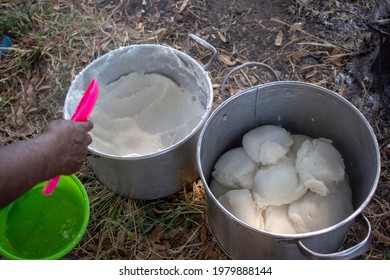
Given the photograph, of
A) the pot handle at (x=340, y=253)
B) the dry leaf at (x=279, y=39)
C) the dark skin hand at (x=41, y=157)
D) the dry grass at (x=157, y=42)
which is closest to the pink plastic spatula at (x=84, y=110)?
the dark skin hand at (x=41, y=157)

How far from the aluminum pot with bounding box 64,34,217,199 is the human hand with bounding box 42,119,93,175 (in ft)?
0.51

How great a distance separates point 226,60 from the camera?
1.72 m

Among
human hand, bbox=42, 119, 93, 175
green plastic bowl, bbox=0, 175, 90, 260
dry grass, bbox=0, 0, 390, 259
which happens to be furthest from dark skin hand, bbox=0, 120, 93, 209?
dry grass, bbox=0, 0, 390, 259

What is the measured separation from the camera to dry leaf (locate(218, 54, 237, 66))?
67.2 inches

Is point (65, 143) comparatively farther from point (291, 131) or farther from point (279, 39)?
point (279, 39)

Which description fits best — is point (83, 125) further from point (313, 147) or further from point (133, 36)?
point (133, 36)

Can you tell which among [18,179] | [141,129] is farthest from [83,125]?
[141,129]

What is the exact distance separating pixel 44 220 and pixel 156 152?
0.40 metres

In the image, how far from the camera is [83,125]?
1.06m

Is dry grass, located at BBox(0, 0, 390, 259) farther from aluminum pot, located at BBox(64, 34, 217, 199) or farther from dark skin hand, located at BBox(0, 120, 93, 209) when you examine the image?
dark skin hand, located at BBox(0, 120, 93, 209)

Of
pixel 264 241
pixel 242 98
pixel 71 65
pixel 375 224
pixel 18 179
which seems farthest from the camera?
pixel 71 65

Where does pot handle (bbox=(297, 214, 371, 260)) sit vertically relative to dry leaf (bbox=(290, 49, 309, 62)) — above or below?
above

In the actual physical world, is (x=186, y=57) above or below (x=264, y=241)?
above

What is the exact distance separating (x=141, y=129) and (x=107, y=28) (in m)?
0.62
